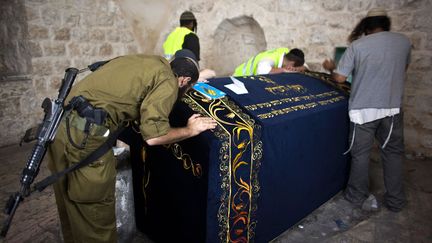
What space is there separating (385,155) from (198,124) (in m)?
1.95

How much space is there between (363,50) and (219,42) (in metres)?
3.18

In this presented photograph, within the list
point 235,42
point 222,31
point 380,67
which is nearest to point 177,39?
point 222,31

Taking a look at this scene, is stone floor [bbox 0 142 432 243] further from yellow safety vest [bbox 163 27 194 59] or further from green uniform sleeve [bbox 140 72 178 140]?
yellow safety vest [bbox 163 27 194 59]

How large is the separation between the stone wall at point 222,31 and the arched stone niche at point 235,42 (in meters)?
0.02

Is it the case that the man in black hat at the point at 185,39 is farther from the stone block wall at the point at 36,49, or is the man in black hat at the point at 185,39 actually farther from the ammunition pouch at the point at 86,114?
the ammunition pouch at the point at 86,114

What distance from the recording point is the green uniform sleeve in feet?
4.85

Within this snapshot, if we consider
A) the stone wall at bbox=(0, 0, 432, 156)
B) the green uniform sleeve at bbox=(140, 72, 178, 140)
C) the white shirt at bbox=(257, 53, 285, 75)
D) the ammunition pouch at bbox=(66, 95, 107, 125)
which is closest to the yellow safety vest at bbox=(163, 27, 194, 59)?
the white shirt at bbox=(257, 53, 285, 75)

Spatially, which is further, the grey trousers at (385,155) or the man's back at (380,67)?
the grey trousers at (385,155)

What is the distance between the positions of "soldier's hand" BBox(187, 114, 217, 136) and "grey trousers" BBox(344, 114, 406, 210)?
5.17 feet

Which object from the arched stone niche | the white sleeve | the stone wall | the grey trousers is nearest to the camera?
the grey trousers

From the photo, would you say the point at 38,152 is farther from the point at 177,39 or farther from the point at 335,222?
the point at 177,39

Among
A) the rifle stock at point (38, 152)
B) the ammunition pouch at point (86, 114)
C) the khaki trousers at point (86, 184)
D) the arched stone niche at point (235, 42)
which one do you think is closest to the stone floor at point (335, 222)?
the khaki trousers at point (86, 184)

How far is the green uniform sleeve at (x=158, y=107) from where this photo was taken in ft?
4.85

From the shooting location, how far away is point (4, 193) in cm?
281
